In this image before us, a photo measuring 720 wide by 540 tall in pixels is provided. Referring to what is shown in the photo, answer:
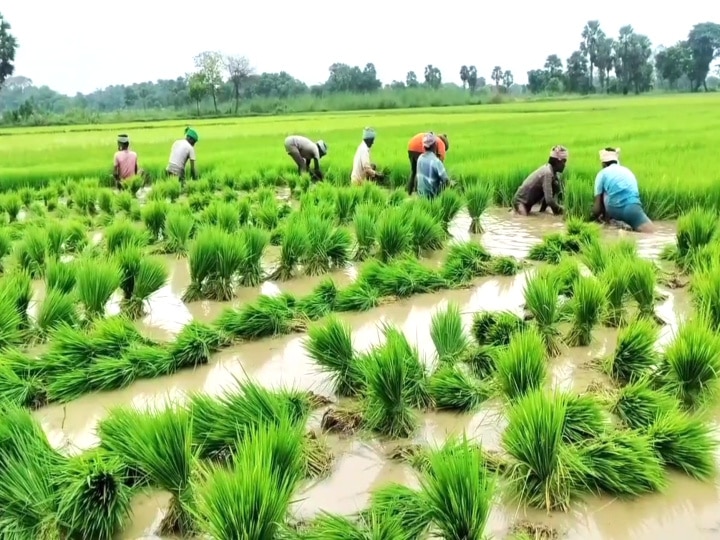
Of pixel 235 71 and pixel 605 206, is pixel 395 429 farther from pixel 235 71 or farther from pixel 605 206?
pixel 235 71

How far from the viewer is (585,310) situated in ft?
12.2

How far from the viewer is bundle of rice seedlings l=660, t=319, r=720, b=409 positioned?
2957 mm

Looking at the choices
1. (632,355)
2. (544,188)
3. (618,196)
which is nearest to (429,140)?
(544,188)

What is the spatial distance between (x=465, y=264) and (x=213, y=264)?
193 cm

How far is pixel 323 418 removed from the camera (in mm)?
2941

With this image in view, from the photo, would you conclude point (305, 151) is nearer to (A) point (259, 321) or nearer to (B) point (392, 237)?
(B) point (392, 237)

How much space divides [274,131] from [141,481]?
19.7 m

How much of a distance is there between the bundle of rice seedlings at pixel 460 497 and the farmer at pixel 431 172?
5755 mm

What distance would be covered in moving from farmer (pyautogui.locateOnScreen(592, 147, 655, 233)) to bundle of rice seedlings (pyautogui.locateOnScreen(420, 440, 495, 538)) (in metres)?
5.29

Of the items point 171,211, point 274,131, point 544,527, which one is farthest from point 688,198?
point 274,131

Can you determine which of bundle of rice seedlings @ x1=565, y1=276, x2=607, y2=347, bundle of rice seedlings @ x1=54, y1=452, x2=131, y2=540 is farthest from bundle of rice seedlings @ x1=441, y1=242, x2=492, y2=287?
bundle of rice seedlings @ x1=54, y1=452, x2=131, y2=540

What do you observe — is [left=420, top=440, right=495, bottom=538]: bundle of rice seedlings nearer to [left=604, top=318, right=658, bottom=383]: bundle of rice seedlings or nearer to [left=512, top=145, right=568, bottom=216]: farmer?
[left=604, top=318, right=658, bottom=383]: bundle of rice seedlings

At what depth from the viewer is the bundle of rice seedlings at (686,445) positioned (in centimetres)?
245

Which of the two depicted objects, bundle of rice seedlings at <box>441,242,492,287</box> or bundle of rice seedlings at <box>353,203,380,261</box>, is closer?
bundle of rice seedlings at <box>441,242,492,287</box>
